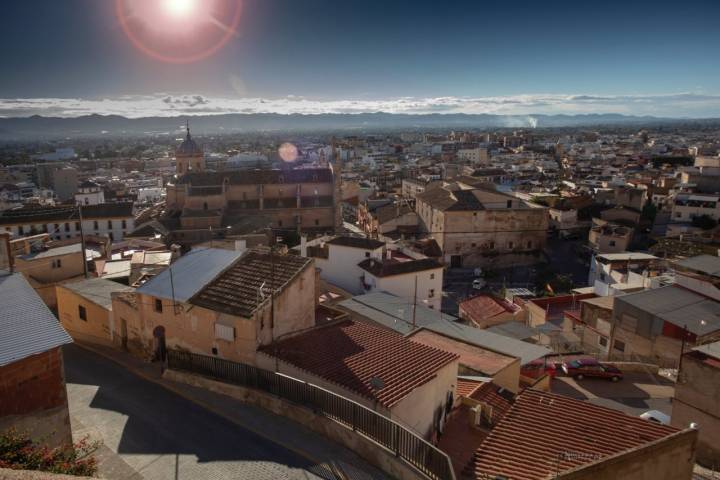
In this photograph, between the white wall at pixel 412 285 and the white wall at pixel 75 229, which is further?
the white wall at pixel 75 229

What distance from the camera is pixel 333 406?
31.1ft

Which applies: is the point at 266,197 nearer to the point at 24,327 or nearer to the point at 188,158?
the point at 188,158

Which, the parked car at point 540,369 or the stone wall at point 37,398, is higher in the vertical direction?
the stone wall at point 37,398

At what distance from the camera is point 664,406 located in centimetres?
1509

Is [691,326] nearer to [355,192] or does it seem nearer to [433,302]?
[433,302]

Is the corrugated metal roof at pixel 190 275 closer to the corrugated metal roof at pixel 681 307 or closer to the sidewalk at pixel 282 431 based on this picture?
the sidewalk at pixel 282 431

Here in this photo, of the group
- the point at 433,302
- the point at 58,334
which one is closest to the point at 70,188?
the point at 433,302

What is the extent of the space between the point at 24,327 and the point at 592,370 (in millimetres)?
16541

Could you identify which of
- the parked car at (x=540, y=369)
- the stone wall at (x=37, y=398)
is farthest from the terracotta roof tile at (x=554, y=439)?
the stone wall at (x=37, y=398)

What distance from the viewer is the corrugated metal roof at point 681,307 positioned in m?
18.2

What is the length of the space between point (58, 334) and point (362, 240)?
793 inches

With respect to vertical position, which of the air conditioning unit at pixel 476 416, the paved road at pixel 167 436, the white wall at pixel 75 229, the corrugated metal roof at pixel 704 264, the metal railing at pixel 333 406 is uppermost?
the metal railing at pixel 333 406

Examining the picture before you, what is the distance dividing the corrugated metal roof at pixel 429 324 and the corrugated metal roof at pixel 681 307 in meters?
5.12

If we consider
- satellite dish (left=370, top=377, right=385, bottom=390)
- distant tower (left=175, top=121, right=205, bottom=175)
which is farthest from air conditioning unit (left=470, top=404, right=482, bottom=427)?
distant tower (left=175, top=121, right=205, bottom=175)
